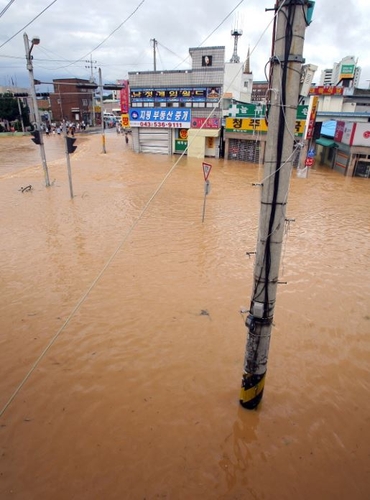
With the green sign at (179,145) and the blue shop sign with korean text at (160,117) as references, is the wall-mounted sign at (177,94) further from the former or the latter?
the green sign at (179,145)

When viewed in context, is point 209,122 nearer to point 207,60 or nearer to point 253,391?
point 207,60

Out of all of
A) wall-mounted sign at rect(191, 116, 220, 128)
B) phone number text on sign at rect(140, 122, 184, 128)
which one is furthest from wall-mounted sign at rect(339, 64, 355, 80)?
phone number text on sign at rect(140, 122, 184, 128)

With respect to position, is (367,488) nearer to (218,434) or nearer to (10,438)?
(218,434)

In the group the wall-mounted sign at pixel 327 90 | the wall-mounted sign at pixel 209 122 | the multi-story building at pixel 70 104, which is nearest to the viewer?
the wall-mounted sign at pixel 209 122

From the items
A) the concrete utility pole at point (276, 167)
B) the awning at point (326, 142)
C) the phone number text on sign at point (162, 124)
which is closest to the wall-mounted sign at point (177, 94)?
the phone number text on sign at point (162, 124)

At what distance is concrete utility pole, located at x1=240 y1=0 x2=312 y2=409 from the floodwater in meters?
1.07

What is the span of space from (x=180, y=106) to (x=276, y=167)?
87.5ft

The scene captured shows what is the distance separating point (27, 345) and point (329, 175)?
73.2 feet

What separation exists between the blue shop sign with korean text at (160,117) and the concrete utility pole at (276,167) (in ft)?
85.5

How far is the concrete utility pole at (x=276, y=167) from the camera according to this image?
10.0 feet

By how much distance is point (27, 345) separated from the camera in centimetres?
591

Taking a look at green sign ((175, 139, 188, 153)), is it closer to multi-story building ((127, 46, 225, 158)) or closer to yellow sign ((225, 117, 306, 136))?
multi-story building ((127, 46, 225, 158))

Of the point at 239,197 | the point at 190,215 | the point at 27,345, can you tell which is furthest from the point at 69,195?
the point at 27,345

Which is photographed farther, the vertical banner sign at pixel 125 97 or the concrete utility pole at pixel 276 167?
the vertical banner sign at pixel 125 97
